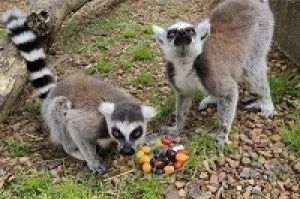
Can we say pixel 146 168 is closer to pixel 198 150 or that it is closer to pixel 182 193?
pixel 182 193

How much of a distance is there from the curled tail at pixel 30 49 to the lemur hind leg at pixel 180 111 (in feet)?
3.83

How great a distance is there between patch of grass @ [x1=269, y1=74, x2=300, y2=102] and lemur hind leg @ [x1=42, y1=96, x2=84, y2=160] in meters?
2.05

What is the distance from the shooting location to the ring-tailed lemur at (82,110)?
4414mm

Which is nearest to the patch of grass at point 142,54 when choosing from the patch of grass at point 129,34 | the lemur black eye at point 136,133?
the patch of grass at point 129,34

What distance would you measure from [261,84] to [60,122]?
6.27ft

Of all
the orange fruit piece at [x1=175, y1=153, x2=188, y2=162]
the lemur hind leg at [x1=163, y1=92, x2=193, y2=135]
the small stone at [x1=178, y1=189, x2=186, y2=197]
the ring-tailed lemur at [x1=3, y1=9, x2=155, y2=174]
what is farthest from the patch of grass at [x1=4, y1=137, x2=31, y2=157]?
the small stone at [x1=178, y1=189, x2=186, y2=197]

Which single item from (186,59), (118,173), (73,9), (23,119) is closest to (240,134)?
(186,59)

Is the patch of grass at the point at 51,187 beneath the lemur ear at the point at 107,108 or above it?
beneath

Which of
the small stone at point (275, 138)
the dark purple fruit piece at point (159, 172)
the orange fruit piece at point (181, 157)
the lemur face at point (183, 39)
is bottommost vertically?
the small stone at point (275, 138)

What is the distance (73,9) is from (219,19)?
2166 millimetres

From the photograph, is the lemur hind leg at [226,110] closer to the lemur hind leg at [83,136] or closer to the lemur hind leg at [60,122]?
the lemur hind leg at [83,136]

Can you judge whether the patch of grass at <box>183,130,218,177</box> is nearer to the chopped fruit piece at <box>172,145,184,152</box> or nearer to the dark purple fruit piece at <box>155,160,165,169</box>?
the chopped fruit piece at <box>172,145,184,152</box>

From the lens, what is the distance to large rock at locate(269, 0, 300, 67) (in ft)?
19.5

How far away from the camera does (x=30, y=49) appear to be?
5070mm
